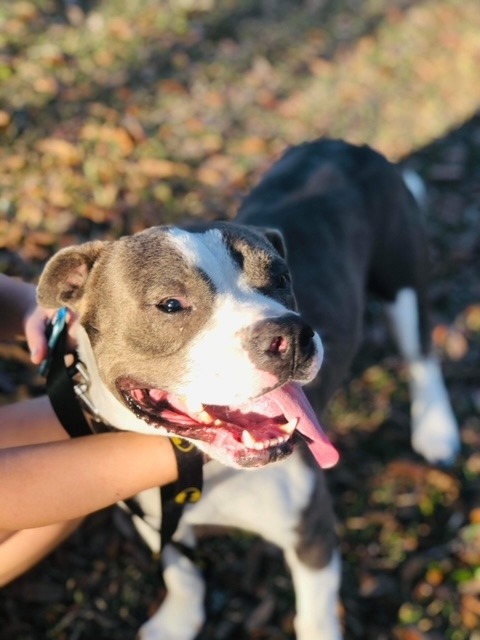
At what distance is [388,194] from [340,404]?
3.89ft

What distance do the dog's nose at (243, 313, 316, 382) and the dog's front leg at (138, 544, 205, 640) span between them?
141 centimetres

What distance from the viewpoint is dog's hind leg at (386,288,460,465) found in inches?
168

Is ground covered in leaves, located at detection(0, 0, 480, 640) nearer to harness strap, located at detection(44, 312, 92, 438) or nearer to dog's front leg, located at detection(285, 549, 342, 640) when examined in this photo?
dog's front leg, located at detection(285, 549, 342, 640)

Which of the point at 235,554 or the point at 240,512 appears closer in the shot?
the point at 240,512

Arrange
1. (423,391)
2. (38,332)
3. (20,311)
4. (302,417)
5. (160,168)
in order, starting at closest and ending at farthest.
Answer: (302,417), (38,332), (20,311), (423,391), (160,168)

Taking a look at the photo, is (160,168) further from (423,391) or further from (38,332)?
(38,332)

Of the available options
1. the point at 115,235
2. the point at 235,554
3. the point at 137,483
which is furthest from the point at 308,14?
the point at 137,483

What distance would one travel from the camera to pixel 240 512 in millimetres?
2984

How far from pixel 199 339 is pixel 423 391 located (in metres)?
2.23

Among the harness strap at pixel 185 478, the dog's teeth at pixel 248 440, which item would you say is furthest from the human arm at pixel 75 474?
the dog's teeth at pixel 248 440

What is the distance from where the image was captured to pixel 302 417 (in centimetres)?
261

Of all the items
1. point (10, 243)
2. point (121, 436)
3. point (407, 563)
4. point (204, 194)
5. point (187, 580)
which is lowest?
point (407, 563)

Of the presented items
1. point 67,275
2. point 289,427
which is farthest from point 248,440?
point 67,275

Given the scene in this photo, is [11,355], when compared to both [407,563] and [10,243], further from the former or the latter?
[407,563]
